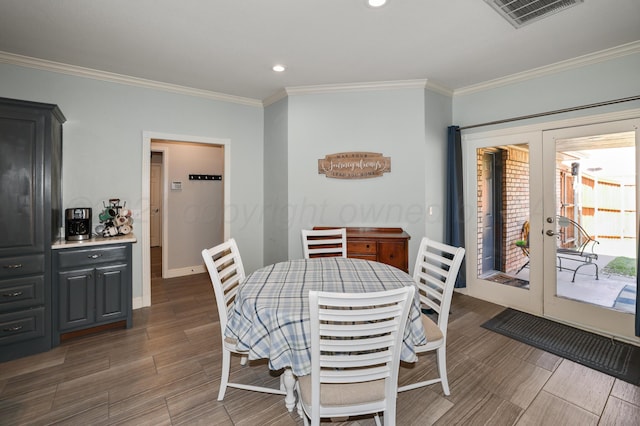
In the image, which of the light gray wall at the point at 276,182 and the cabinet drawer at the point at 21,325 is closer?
the cabinet drawer at the point at 21,325

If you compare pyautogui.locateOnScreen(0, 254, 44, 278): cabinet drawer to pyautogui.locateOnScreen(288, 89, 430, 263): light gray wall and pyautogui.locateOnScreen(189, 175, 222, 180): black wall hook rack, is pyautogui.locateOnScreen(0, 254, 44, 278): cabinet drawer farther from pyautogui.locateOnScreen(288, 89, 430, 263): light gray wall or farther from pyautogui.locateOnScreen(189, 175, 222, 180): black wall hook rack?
pyautogui.locateOnScreen(189, 175, 222, 180): black wall hook rack

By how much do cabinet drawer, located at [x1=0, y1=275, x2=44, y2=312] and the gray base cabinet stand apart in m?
0.11

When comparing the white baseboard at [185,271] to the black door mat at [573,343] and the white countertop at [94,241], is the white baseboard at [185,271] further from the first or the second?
the black door mat at [573,343]

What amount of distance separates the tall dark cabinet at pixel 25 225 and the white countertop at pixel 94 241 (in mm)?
96

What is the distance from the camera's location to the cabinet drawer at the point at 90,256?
8.86 ft

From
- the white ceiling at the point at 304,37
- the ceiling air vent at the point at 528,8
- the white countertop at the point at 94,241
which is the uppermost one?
the white ceiling at the point at 304,37

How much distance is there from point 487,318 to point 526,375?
3.36ft

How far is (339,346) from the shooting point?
49.9 inches

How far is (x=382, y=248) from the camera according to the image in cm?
324

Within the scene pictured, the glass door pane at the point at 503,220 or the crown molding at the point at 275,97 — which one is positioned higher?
the crown molding at the point at 275,97

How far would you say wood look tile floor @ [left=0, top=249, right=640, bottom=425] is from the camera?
1.83 metres

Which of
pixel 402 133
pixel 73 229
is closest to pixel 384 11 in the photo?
pixel 402 133

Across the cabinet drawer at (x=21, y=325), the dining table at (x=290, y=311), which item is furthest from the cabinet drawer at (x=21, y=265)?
the dining table at (x=290, y=311)

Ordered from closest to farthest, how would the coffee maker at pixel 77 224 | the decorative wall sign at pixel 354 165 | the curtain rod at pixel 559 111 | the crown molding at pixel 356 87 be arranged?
the curtain rod at pixel 559 111, the coffee maker at pixel 77 224, the crown molding at pixel 356 87, the decorative wall sign at pixel 354 165
